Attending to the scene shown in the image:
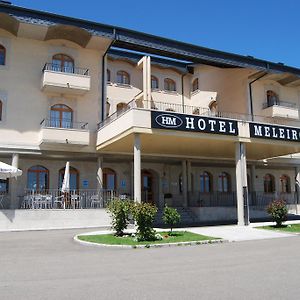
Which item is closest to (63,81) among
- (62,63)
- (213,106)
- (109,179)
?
(62,63)

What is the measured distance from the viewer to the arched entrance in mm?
26906

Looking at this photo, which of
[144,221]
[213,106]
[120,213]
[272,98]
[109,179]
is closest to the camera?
[144,221]

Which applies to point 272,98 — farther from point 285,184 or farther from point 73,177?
point 73,177

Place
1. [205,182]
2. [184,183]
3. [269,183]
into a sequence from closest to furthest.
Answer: [184,183] < [205,182] < [269,183]

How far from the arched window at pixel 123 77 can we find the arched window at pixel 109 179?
6.45m

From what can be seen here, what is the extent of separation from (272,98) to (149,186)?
11658 mm

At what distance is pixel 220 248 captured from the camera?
12.3 m

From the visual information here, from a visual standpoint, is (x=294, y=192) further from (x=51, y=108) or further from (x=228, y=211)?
(x=51, y=108)

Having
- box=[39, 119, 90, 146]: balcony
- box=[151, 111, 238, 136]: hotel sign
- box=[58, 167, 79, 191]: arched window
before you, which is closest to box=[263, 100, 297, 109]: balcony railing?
box=[151, 111, 238, 136]: hotel sign

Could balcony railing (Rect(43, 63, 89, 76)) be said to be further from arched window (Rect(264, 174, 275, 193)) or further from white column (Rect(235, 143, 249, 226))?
arched window (Rect(264, 174, 275, 193))

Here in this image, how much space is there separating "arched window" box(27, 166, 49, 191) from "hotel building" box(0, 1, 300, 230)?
59 millimetres

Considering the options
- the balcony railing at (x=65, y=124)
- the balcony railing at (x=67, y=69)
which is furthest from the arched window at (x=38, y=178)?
the balcony railing at (x=67, y=69)

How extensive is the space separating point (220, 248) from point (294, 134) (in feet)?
39.8

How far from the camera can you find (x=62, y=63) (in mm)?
23609
